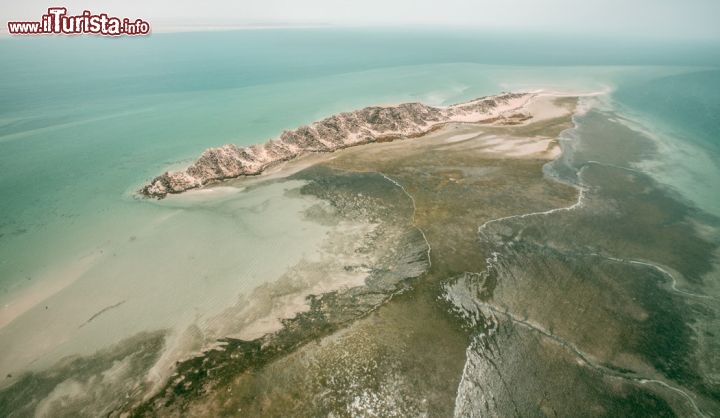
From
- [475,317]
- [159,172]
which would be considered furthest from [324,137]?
[475,317]

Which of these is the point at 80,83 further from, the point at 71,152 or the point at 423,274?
the point at 423,274

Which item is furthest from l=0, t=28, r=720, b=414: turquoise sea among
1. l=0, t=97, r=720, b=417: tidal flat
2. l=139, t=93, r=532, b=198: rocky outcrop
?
l=139, t=93, r=532, b=198: rocky outcrop

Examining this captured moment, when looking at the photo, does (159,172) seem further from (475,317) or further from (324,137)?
(475,317)

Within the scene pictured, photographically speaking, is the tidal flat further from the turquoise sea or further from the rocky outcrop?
the rocky outcrop

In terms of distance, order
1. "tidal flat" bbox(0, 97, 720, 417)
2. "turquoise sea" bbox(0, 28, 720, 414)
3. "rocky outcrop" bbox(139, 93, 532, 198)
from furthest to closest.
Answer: "rocky outcrop" bbox(139, 93, 532, 198)
"turquoise sea" bbox(0, 28, 720, 414)
"tidal flat" bbox(0, 97, 720, 417)

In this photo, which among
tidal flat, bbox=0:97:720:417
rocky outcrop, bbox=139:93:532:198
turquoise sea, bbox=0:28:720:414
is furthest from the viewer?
rocky outcrop, bbox=139:93:532:198

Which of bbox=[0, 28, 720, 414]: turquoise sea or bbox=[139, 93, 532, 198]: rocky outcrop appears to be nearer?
bbox=[0, 28, 720, 414]: turquoise sea
